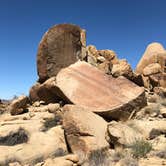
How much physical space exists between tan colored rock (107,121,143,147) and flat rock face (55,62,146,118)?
1940 millimetres

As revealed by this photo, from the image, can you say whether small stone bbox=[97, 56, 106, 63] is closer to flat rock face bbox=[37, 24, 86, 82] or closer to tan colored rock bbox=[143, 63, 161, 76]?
tan colored rock bbox=[143, 63, 161, 76]

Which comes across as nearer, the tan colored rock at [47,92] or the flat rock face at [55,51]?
the tan colored rock at [47,92]

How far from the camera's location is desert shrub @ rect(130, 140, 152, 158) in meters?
8.25

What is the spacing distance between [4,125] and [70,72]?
Answer: 3877 mm

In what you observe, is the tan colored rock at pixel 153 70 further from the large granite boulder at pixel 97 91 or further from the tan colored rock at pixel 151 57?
the large granite boulder at pixel 97 91

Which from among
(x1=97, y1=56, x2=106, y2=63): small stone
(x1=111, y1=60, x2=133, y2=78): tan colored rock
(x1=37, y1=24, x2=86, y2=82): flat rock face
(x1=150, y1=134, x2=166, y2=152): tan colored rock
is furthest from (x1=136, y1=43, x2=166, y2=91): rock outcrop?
(x1=150, y1=134, x2=166, y2=152): tan colored rock

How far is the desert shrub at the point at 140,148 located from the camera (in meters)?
8.25

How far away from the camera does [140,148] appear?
27.6 feet

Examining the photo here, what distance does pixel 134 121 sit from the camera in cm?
1110

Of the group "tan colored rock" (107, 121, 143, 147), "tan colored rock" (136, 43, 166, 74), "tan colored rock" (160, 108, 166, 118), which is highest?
"tan colored rock" (136, 43, 166, 74)

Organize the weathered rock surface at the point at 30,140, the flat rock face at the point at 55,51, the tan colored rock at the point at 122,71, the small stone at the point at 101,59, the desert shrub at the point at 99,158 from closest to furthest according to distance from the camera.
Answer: the desert shrub at the point at 99,158 → the weathered rock surface at the point at 30,140 → the tan colored rock at the point at 122,71 → the flat rock face at the point at 55,51 → the small stone at the point at 101,59

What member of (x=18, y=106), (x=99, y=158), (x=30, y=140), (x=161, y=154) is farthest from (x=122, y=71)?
(x=99, y=158)

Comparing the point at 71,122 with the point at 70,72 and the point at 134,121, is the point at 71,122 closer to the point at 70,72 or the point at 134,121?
the point at 134,121

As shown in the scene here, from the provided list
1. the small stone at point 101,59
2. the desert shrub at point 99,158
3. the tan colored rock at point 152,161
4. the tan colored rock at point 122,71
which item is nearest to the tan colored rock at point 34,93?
the tan colored rock at point 122,71
